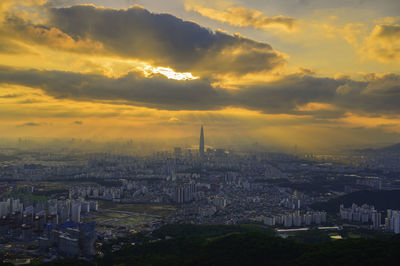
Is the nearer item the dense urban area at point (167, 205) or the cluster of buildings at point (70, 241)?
the cluster of buildings at point (70, 241)

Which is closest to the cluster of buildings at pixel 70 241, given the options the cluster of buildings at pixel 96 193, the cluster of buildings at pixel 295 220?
the cluster of buildings at pixel 295 220

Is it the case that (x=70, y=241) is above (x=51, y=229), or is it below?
below

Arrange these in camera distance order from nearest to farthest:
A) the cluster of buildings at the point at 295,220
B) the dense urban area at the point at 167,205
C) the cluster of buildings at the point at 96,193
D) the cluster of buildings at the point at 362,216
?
the dense urban area at the point at 167,205 → the cluster of buildings at the point at 295,220 → the cluster of buildings at the point at 362,216 → the cluster of buildings at the point at 96,193

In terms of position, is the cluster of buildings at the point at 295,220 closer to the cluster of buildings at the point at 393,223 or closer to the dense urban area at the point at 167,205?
the dense urban area at the point at 167,205

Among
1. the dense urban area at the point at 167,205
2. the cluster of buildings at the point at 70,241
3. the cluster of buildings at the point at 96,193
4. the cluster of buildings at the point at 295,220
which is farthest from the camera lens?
the cluster of buildings at the point at 96,193

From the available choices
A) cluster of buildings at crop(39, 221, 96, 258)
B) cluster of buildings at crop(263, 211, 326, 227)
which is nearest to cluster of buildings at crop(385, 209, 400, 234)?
cluster of buildings at crop(263, 211, 326, 227)

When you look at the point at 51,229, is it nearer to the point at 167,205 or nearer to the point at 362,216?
the point at 167,205

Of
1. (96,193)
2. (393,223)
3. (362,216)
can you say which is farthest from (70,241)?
(96,193)

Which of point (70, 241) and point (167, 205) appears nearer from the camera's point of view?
point (70, 241)

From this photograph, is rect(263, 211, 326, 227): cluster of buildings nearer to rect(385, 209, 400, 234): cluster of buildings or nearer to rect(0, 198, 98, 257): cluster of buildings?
rect(385, 209, 400, 234): cluster of buildings
